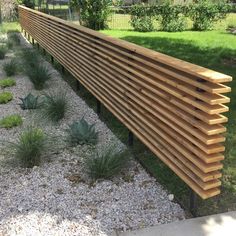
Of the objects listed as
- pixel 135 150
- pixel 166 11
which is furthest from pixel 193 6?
pixel 135 150

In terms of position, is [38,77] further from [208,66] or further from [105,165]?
[105,165]

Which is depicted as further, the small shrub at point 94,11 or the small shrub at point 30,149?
the small shrub at point 94,11

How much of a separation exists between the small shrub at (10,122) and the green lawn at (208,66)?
1.96 m

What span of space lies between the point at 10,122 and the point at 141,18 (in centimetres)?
1291

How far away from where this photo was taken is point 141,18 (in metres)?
17.5

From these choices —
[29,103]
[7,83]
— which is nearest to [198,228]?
[29,103]

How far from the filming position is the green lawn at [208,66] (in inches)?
145

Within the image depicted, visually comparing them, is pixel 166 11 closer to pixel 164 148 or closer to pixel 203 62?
pixel 203 62

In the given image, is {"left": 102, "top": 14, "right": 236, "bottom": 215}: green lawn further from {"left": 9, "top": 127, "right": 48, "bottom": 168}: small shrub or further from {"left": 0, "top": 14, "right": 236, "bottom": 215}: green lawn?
{"left": 9, "top": 127, "right": 48, "bottom": 168}: small shrub

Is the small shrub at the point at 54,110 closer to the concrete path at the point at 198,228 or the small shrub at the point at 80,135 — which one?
the small shrub at the point at 80,135

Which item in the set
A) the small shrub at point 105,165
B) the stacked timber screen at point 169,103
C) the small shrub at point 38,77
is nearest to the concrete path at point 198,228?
the stacked timber screen at point 169,103

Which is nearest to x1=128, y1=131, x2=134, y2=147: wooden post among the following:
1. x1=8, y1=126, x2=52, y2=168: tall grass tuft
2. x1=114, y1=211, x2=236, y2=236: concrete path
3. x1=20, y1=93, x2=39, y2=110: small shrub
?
x1=8, y1=126, x2=52, y2=168: tall grass tuft

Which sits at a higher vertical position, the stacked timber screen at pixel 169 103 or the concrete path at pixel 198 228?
the stacked timber screen at pixel 169 103

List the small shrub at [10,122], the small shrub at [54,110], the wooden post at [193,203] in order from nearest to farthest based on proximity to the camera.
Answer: the wooden post at [193,203] → the small shrub at [10,122] → the small shrub at [54,110]
